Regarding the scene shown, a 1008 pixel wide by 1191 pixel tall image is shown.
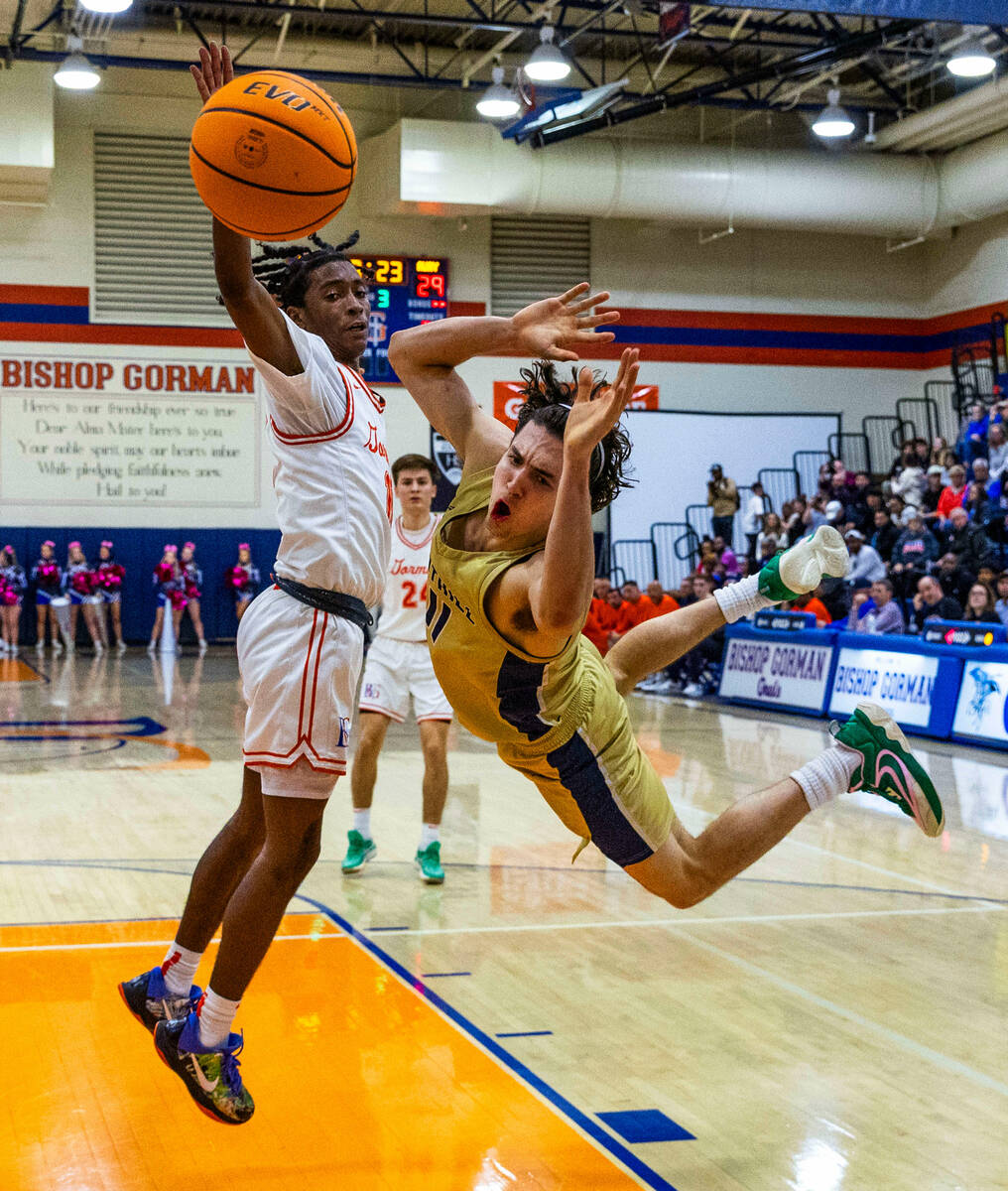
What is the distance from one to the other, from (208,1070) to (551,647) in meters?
1.27

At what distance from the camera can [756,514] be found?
18.9 meters

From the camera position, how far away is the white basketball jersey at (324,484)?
3416 millimetres

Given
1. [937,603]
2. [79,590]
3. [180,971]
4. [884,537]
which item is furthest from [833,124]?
[180,971]

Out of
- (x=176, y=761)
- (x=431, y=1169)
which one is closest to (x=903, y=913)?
(x=431, y=1169)

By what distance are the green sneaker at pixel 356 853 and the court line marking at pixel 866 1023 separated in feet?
5.33

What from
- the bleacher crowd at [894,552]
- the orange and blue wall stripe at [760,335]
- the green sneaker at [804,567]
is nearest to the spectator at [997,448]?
the bleacher crowd at [894,552]

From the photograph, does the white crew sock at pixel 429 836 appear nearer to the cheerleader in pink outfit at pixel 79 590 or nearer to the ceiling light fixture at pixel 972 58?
the ceiling light fixture at pixel 972 58

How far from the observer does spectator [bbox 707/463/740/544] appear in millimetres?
19266

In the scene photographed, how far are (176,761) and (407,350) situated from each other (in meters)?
6.42

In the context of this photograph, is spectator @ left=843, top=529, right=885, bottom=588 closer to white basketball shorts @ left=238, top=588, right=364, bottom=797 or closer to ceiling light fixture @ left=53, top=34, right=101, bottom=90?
ceiling light fixture @ left=53, top=34, right=101, bottom=90

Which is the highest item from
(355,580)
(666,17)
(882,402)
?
(666,17)

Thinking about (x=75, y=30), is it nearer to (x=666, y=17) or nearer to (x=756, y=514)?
(x=666, y=17)

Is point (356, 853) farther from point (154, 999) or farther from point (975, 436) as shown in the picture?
point (975, 436)

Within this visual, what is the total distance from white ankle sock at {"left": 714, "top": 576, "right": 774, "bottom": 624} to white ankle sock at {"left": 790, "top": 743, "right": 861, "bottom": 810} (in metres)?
0.57
